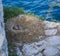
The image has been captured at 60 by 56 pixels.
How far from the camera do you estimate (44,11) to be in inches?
373

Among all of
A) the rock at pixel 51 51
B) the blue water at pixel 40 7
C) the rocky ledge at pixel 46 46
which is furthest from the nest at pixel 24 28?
the blue water at pixel 40 7

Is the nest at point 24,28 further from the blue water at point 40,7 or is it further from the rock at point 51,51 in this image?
the blue water at point 40,7

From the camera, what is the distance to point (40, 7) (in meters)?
9.73

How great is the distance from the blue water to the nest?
2658 mm

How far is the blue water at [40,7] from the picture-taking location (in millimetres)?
9185

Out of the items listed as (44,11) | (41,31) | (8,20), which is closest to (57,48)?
(41,31)

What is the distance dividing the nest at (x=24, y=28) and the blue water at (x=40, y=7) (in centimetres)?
266

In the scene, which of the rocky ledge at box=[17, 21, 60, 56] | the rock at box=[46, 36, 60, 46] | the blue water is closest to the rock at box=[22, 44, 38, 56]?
the rocky ledge at box=[17, 21, 60, 56]

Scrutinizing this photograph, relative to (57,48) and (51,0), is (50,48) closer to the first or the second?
(57,48)

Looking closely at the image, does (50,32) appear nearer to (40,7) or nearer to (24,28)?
(24,28)

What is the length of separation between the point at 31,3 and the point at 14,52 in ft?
15.8

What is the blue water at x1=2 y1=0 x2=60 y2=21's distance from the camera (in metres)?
9.19

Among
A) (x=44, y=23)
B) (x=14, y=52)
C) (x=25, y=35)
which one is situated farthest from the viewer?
(x=44, y=23)

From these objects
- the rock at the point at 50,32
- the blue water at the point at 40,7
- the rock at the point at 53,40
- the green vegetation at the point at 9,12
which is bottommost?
the blue water at the point at 40,7
